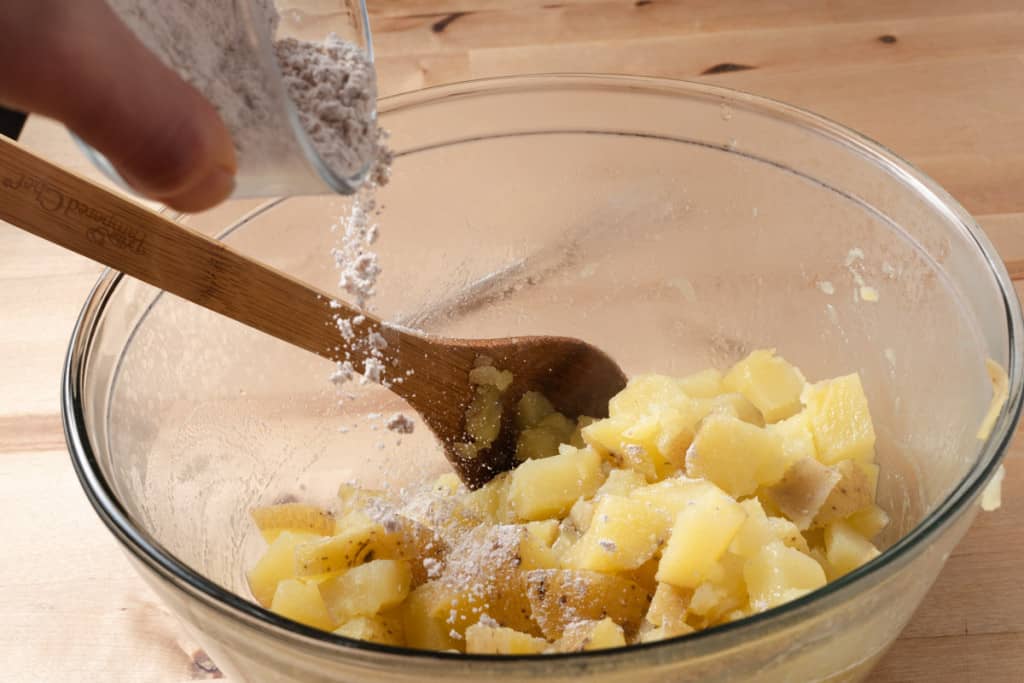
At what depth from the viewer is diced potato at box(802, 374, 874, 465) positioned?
1.33 m

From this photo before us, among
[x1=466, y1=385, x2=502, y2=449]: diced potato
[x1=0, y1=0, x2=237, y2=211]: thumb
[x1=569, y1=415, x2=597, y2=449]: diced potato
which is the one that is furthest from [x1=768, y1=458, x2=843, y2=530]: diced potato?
[x1=0, y1=0, x2=237, y2=211]: thumb

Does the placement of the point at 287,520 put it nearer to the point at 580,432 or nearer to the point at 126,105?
the point at 580,432

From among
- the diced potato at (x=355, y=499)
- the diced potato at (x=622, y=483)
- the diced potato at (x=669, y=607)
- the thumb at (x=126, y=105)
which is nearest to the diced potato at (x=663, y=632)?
the diced potato at (x=669, y=607)

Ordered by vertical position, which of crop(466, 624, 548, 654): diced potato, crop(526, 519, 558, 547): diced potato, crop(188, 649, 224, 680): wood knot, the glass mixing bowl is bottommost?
crop(188, 649, 224, 680): wood knot

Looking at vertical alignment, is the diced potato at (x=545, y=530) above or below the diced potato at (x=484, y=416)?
below

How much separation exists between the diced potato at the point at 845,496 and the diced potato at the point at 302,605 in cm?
63

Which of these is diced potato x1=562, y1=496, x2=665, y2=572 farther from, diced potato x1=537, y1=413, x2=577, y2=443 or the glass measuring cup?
the glass measuring cup

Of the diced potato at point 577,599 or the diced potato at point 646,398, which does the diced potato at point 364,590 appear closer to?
the diced potato at point 577,599

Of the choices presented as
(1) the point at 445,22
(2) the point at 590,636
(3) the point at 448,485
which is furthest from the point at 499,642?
(1) the point at 445,22

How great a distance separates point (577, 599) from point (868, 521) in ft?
1.37

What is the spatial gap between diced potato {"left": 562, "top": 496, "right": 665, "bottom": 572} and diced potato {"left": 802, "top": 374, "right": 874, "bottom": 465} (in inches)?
11.2

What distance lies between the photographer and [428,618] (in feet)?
3.99

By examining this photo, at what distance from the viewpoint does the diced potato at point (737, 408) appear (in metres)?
1.42

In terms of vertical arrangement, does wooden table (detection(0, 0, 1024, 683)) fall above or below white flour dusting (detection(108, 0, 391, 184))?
below
